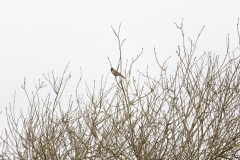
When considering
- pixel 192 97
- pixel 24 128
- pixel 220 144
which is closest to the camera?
pixel 220 144

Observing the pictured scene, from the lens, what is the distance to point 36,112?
6887 mm

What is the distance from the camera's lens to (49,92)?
6957 mm

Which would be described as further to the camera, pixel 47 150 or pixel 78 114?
pixel 78 114

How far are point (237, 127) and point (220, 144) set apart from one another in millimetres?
675

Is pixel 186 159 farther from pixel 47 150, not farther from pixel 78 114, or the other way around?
pixel 78 114

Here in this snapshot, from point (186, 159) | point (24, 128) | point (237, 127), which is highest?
point (24, 128)

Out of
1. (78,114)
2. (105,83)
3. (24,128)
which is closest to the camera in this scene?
(105,83)

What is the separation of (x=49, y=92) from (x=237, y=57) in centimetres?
327

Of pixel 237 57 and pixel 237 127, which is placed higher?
pixel 237 57

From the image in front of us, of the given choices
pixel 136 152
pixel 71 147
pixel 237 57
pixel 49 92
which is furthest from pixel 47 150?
pixel 237 57

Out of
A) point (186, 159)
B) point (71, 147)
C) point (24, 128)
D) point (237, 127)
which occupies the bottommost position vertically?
point (186, 159)

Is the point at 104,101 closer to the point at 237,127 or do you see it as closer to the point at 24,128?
the point at 24,128

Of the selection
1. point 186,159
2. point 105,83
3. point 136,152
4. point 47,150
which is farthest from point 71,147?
point 186,159

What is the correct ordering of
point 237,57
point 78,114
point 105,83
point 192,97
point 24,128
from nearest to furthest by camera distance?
point 192,97 < point 237,57 < point 105,83 < point 24,128 < point 78,114
